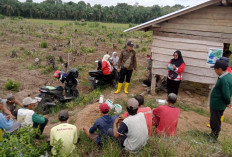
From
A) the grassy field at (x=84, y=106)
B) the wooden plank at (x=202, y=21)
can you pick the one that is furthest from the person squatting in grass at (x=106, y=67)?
the wooden plank at (x=202, y=21)

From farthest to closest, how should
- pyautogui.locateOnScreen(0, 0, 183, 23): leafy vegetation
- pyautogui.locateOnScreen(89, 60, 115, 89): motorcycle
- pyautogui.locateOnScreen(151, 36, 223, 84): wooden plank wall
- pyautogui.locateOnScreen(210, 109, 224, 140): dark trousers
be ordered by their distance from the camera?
pyautogui.locateOnScreen(0, 0, 183, 23): leafy vegetation → pyautogui.locateOnScreen(89, 60, 115, 89): motorcycle → pyautogui.locateOnScreen(151, 36, 223, 84): wooden plank wall → pyautogui.locateOnScreen(210, 109, 224, 140): dark trousers

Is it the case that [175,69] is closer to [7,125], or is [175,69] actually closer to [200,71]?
[200,71]

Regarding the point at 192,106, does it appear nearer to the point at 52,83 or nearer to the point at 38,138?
the point at 38,138

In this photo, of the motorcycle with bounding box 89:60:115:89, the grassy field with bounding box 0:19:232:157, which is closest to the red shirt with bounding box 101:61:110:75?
the motorcycle with bounding box 89:60:115:89

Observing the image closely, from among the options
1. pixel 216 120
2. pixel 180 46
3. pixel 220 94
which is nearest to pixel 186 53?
pixel 180 46

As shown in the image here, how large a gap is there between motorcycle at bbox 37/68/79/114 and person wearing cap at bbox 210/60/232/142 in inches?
158

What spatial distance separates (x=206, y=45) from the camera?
6.04 meters

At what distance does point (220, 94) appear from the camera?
4008 mm

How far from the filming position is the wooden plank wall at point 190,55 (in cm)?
609

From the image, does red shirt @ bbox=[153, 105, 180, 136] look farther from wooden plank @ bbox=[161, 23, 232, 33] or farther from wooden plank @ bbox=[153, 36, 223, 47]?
wooden plank @ bbox=[161, 23, 232, 33]

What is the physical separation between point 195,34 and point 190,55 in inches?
26.7

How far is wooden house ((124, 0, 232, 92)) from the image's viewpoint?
5.74 meters

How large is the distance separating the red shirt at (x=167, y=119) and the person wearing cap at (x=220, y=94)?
102 centimetres

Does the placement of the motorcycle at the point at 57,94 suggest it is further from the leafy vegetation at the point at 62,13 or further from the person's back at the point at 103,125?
the leafy vegetation at the point at 62,13
